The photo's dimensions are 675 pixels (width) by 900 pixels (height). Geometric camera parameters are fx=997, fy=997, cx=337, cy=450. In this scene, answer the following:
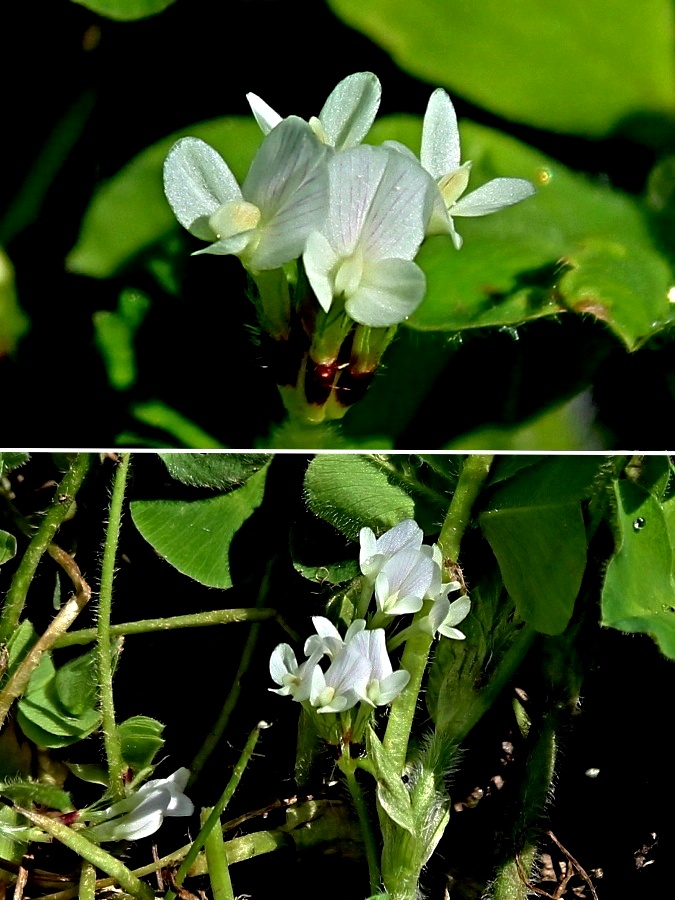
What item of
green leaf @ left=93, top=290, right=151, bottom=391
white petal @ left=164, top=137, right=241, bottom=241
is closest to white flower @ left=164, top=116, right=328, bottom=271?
white petal @ left=164, top=137, right=241, bottom=241

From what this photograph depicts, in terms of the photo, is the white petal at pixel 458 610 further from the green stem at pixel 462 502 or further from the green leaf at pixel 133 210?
the green leaf at pixel 133 210

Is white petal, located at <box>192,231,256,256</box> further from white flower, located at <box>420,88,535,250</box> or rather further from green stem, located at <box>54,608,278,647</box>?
green stem, located at <box>54,608,278,647</box>

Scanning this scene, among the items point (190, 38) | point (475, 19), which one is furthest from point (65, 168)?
point (475, 19)

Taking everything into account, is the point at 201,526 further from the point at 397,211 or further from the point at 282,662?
the point at 397,211

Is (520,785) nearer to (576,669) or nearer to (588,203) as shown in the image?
(576,669)

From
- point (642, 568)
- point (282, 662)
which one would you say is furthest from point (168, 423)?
point (642, 568)

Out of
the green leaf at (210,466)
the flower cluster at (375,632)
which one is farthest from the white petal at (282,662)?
the green leaf at (210,466)
